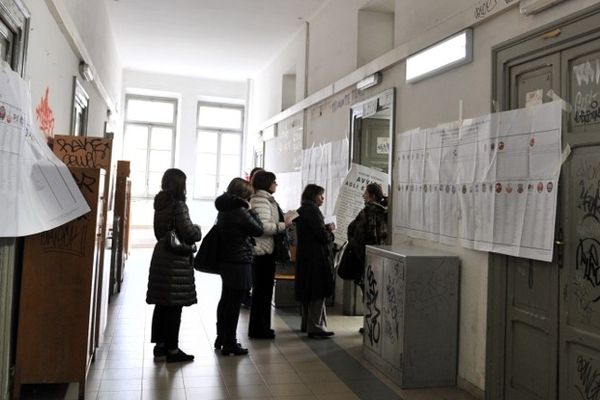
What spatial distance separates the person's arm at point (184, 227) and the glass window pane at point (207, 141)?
8.85 metres

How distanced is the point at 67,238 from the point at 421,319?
7.54ft

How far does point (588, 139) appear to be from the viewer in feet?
7.97

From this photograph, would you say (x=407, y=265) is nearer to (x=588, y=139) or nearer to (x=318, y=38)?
(x=588, y=139)

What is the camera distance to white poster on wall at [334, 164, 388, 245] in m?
4.99

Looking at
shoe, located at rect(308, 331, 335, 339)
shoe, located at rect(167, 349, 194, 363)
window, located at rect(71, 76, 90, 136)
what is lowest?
shoe, located at rect(167, 349, 194, 363)

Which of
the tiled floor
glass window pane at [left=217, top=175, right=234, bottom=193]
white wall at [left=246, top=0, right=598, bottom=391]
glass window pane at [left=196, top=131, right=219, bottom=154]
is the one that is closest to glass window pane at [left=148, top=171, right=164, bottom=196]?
glass window pane at [left=196, top=131, right=219, bottom=154]

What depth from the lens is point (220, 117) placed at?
12367 millimetres

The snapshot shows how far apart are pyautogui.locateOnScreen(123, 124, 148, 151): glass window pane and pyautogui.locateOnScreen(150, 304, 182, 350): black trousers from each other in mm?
8798

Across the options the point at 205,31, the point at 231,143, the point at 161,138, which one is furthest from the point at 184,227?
the point at 231,143

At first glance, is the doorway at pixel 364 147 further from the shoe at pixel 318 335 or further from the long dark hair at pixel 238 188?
the long dark hair at pixel 238 188

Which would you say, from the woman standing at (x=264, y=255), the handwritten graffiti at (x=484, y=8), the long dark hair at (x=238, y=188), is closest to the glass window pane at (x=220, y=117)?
the woman standing at (x=264, y=255)

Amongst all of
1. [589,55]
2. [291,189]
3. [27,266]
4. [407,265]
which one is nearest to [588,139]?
[589,55]

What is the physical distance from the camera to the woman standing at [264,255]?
4.30 meters

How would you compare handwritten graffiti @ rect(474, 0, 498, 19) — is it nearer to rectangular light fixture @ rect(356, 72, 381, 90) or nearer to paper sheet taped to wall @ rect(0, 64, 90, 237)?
rectangular light fixture @ rect(356, 72, 381, 90)
